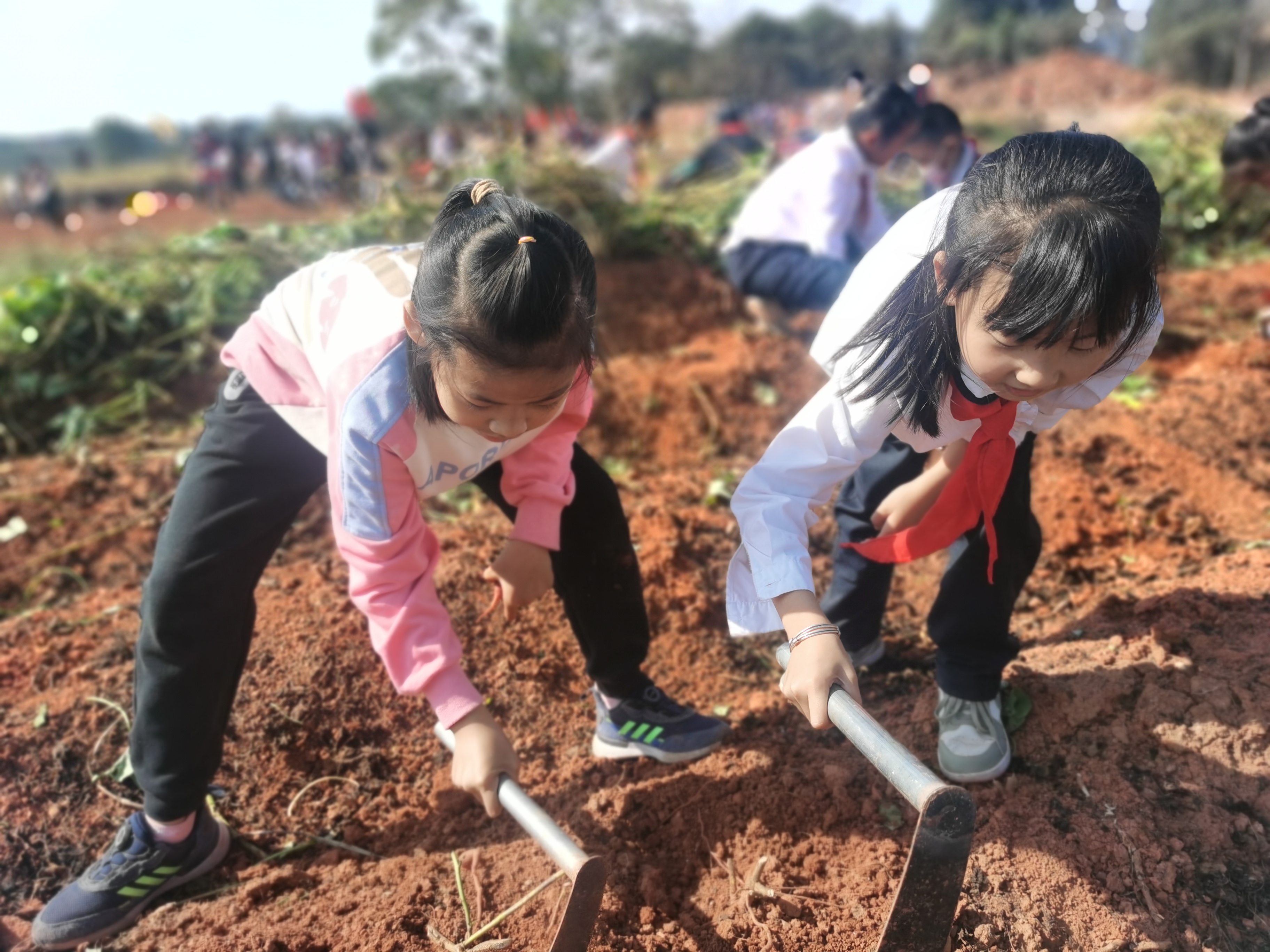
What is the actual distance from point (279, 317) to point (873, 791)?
1477 millimetres

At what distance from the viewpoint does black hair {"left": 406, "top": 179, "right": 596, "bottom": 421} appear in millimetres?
1274

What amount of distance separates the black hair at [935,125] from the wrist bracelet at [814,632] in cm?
324

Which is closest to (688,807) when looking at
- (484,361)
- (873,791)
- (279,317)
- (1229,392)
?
(873,791)

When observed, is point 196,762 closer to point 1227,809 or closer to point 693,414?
point 1227,809

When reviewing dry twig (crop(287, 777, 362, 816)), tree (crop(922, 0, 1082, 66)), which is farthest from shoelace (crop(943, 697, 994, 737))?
tree (crop(922, 0, 1082, 66))

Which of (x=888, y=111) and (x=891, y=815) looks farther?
(x=888, y=111)

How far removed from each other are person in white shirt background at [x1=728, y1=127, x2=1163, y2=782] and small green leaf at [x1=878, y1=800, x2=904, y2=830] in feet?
0.44

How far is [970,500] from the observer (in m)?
1.63

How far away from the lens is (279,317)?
166 centimetres

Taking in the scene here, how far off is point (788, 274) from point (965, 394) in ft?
9.50

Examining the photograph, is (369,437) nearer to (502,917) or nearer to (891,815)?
(502,917)

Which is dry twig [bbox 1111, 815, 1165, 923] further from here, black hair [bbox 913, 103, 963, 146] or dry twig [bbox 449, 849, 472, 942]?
black hair [bbox 913, 103, 963, 146]

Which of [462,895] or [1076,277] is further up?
[1076,277]

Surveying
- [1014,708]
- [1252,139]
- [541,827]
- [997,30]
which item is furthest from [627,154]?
[997,30]
